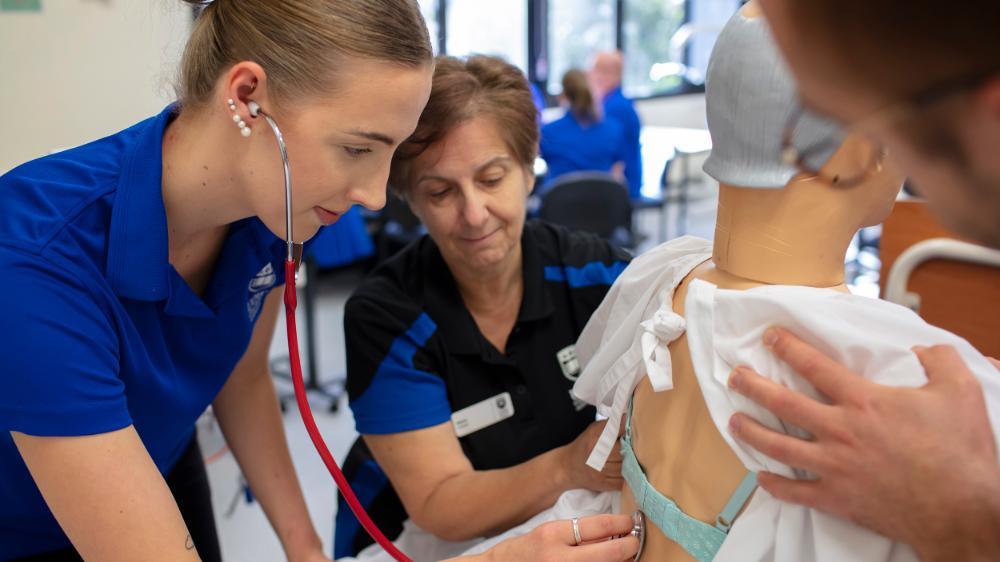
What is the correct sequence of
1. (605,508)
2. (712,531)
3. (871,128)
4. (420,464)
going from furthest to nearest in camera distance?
(420,464), (605,508), (712,531), (871,128)

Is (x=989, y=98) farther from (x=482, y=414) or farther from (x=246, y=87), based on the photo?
(x=482, y=414)

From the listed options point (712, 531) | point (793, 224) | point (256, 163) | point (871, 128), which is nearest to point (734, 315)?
point (793, 224)

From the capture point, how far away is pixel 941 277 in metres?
1.56

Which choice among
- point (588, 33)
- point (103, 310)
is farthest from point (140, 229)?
point (588, 33)

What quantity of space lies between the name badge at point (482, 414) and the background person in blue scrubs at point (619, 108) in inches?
143

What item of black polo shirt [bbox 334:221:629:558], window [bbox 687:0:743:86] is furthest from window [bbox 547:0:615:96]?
black polo shirt [bbox 334:221:629:558]

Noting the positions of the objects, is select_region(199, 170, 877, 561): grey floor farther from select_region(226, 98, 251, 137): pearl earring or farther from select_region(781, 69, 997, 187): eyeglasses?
select_region(781, 69, 997, 187): eyeglasses

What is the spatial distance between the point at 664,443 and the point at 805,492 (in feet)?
0.73

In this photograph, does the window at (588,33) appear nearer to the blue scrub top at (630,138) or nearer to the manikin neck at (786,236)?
the blue scrub top at (630,138)

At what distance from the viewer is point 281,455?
1.44 meters

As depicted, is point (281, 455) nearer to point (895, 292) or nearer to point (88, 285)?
point (88, 285)

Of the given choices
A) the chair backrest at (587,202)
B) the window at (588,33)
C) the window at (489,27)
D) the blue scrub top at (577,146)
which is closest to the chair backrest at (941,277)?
the chair backrest at (587,202)

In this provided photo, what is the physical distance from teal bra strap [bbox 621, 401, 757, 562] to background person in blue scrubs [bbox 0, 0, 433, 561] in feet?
1.57

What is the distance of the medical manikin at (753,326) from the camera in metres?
0.78
